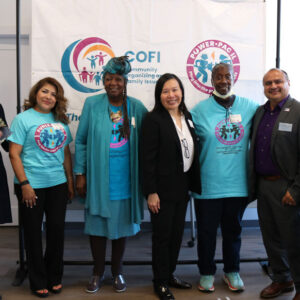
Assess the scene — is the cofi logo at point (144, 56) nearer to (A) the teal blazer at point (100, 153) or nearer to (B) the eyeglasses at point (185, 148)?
(A) the teal blazer at point (100, 153)

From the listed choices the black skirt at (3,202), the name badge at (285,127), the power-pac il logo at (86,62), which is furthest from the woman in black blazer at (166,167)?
the black skirt at (3,202)

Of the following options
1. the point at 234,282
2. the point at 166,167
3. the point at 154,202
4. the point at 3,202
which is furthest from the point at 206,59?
the point at 3,202

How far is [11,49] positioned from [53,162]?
2.23 metres

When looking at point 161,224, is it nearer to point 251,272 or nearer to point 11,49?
point 251,272

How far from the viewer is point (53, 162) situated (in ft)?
7.18

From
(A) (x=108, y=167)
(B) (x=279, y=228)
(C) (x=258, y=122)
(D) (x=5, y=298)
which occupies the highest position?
(C) (x=258, y=122)

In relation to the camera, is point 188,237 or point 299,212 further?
point 188,237

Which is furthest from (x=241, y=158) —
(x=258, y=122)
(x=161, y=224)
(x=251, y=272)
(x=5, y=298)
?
(x=5, y=298)

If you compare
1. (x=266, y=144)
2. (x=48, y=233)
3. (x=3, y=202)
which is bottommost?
(x=48, y=233)

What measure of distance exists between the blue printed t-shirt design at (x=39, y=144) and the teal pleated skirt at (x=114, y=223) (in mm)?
392

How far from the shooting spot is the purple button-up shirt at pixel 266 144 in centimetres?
213

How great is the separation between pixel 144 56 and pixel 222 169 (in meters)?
1.20

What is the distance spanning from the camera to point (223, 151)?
2.24 metres

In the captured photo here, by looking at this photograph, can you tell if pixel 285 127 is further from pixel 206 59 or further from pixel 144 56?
pixel 144 56
